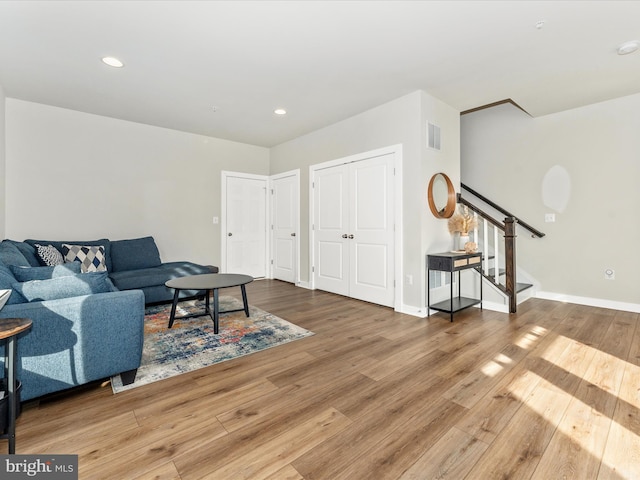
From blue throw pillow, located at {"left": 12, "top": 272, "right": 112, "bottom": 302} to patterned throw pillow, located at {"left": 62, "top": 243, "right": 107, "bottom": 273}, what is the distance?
2.01m

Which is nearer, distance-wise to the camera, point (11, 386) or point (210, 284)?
point (11, 386)

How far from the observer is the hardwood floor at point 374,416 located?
4.46ft

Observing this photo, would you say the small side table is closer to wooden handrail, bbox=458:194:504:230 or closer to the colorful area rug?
the colorful area rug

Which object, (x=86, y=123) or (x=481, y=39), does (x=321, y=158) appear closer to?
(x=481, y=39)

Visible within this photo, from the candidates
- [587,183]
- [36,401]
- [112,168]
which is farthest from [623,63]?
[112,168]

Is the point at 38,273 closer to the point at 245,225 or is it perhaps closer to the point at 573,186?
the point at 245,225

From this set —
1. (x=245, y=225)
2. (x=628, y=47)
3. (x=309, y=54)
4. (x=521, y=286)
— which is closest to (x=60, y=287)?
(x=309, y=54)

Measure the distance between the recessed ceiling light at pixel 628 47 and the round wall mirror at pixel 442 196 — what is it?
1.82 meters

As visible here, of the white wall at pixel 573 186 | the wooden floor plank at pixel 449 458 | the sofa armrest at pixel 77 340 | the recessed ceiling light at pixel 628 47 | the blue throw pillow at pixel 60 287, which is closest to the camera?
the wooden floor plank at pixel 449 458

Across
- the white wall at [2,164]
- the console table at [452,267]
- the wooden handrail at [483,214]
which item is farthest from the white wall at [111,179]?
the wooden handrail at [483,214]

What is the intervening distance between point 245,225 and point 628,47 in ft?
17.5

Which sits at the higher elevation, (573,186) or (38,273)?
(573,186)

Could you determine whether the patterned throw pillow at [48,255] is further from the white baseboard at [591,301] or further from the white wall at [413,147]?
the white baseboard at [591,301]

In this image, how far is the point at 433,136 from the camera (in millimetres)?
3799
